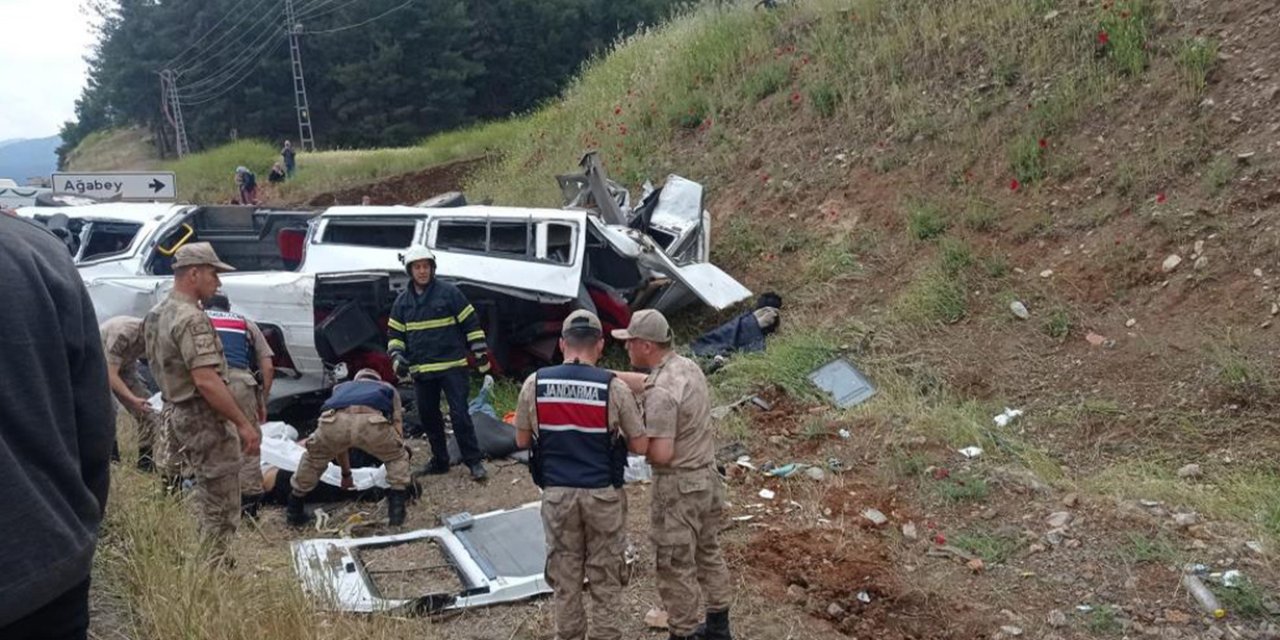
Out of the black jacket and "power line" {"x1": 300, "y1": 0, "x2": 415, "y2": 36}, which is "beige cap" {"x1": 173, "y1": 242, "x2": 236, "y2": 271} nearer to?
the black jacket

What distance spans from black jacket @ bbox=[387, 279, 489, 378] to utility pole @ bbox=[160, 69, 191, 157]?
112 ft

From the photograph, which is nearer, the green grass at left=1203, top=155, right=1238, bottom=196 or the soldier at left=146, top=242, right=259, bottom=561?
the soldier at left=146, top=242, right=259, bottom=561

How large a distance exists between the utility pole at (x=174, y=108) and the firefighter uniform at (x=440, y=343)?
3429 centimetres

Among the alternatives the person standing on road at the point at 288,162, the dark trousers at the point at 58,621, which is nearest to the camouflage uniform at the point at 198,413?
the dark trousers at the point at 58,621

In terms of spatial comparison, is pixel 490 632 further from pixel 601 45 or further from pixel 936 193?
pixel 601 45

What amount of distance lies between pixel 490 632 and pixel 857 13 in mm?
10743

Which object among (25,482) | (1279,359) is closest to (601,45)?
(1279,359)

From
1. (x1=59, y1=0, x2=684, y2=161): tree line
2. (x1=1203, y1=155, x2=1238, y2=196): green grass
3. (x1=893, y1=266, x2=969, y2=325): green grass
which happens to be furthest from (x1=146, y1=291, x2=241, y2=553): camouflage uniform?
(x1=59, y1=0, x2=684, y2=161): tree line

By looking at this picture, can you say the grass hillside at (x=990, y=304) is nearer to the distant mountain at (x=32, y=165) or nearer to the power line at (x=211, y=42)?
the distant mountain at (x=32, y=165)

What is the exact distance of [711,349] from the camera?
29.5ft

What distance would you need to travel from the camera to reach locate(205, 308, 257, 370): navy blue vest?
5.55 metres

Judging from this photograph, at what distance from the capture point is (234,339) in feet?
18.3

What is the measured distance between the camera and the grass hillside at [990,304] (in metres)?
4.81

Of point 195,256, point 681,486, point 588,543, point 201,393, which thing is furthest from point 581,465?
point 195,256
